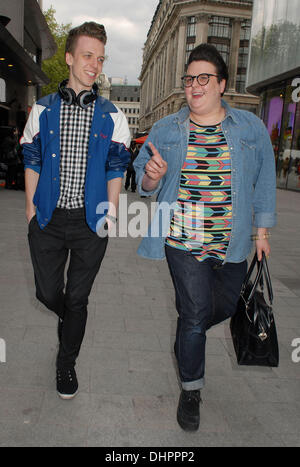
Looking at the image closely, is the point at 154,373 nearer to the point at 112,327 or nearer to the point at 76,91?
the point at 112,327

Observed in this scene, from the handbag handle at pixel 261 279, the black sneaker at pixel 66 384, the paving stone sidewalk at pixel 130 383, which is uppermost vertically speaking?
the handbag handle at pixel 261 279

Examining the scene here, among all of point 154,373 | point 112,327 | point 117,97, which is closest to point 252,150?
point 154,373

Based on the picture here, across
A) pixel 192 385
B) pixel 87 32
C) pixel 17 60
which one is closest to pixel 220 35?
pixel 17 60

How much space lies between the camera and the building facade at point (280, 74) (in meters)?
21.4

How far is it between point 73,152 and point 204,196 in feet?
2.71

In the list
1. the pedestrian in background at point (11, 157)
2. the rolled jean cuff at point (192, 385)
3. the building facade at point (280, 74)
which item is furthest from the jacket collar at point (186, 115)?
the building facade at point (280, 74)

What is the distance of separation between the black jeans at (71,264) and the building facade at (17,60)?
1156 centimetres

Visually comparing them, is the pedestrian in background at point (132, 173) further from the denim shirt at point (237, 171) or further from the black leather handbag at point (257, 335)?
the black leather handbag at point (257, 335)

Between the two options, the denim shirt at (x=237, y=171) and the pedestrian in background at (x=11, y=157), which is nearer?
the denim shirt at (x=237, y=171)

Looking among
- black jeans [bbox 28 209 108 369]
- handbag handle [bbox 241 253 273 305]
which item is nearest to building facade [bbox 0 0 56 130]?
black jeans [bbox 28 209 108 369]

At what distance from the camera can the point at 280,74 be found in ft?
73.9

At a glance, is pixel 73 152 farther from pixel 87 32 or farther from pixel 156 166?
pixel 87 32

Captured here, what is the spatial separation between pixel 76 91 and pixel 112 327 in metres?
2.21

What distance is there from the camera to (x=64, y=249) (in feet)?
9.04
